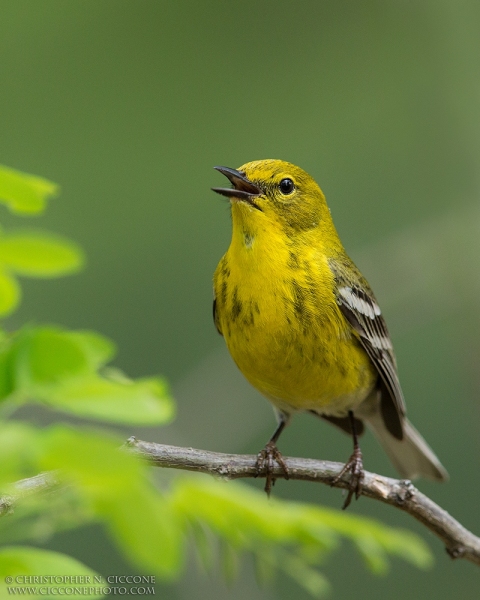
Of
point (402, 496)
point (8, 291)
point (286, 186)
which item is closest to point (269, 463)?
point (402, 496)

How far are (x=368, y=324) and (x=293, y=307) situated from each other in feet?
2.71

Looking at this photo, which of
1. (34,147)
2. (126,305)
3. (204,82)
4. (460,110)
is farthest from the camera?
(204,82)

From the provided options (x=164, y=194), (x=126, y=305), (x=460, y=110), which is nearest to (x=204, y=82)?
(x=164, y=194)

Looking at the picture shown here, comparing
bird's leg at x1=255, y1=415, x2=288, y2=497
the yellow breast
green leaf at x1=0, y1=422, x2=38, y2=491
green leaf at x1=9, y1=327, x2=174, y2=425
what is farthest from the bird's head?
green leaf at x1=0, y1=422, x2=38, y2=491

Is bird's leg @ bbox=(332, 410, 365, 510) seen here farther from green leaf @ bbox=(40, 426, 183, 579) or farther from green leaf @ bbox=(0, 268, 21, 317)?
green leaf @ bbox=(40, 426, 183, 579)

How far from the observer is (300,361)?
4250 mm

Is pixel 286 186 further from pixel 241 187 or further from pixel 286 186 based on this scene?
pixel 241 187

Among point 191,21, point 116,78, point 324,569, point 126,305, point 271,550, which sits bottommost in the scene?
point 324,569

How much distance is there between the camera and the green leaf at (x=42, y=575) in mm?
1633

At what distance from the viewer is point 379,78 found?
11.0m

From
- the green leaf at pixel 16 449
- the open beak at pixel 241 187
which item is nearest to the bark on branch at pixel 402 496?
the open beak at pixel 241 187

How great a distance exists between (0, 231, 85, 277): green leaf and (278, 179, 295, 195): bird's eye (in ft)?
10.5

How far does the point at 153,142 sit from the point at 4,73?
84.0 inches

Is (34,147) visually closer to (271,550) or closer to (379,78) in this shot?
(379,78)
